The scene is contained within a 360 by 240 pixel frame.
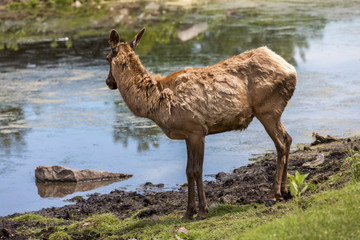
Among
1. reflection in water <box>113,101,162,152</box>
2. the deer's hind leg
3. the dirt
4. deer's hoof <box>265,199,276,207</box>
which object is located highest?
the deer's hind leg

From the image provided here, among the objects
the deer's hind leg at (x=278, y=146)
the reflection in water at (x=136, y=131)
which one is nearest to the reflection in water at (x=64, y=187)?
the reflection in water at (x=136, y=131)

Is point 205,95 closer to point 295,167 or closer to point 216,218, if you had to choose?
point 216,218

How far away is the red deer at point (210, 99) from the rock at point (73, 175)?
9.21 ft

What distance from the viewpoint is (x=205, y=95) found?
26.9ft

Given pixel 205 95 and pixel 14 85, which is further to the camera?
pixel 14 85

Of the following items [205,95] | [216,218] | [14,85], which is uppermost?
[205,95]

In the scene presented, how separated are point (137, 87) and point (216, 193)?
2.06 m

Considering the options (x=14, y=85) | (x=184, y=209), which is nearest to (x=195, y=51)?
(x=14, y=85)

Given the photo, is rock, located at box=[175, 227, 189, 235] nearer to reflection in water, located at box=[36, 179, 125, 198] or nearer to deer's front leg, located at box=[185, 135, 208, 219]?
deer's front leg, located at box=[185, 135, 208, 219]

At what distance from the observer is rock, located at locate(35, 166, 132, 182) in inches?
435

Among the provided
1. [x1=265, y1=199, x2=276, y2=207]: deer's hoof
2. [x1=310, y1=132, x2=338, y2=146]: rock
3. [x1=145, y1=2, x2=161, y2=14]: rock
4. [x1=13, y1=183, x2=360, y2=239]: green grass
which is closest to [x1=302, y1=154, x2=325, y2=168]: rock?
[x1=310, y1=132, x2=338, y2=146]: rock

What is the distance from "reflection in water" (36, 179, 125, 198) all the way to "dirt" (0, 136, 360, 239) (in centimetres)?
58

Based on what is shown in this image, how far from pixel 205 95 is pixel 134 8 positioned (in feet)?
81.5

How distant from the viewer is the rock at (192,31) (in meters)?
24.1
